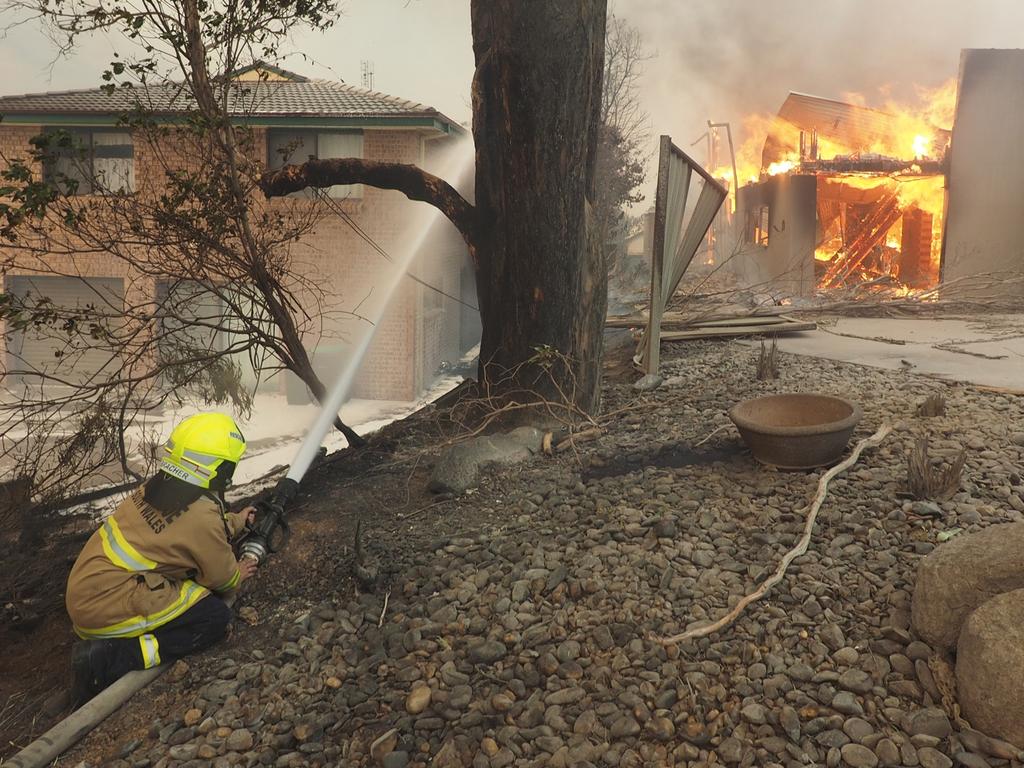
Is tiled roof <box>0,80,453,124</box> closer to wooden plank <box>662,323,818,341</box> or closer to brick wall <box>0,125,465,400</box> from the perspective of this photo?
brick wall <box>0,125,465,400</box>

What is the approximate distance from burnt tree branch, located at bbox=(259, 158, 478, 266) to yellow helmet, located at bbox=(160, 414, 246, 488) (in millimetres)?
3192

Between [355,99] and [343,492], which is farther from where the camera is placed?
[355,99]

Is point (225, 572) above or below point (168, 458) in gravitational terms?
below

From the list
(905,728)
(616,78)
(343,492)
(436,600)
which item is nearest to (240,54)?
(343,492)

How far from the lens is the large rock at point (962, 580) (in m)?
2.64

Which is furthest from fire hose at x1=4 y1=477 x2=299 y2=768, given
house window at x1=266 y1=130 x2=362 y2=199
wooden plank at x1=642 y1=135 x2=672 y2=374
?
house window at x1=266 y1=130 x2=362 y2=199

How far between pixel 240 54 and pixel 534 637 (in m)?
5.14

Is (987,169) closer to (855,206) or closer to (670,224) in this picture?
(855,206)

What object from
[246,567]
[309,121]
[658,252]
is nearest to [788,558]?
[246,567]

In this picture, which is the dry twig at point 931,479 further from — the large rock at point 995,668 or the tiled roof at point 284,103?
the tiled roof at point 284,103

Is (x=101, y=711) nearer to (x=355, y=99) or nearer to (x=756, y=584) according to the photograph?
(x=756, y=584)

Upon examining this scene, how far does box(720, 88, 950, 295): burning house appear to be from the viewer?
1692cm

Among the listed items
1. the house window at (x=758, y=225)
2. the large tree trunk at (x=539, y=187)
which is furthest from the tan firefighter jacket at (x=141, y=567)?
the house window at (x=758, y=225)

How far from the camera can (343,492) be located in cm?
541
